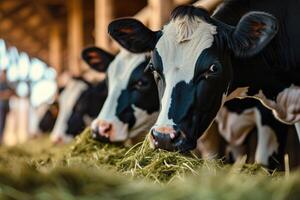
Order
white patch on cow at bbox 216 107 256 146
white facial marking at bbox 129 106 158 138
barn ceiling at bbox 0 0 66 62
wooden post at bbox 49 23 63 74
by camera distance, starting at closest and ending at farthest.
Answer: white facial marking at bbox 129 106 158 138, white patch on cow at bbox 216 107 256 146, barn ceiling at bbox 0 0 66 62, wooden post at bbox 49 23 63 74

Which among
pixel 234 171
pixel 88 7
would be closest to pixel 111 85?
pixel 234 171

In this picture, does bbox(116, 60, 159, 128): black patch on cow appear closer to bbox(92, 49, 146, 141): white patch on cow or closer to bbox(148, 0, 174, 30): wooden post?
bbox(92, 49, 146, 141): white patch on cow

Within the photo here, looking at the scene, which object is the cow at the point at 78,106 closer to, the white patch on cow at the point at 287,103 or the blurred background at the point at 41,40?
the blurred background at the point at 41,40

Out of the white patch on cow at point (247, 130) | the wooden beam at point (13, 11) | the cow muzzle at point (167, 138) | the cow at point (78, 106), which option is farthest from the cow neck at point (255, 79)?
the wooden beam at point (13, 11)

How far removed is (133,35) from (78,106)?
2998mm

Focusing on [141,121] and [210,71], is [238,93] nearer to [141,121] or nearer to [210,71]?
[210,71]

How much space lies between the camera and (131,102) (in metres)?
3.68

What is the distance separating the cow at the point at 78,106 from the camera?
17.9 ft

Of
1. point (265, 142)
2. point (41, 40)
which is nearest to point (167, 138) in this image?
point (265, 142)

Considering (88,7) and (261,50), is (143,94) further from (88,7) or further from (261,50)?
(88,7)

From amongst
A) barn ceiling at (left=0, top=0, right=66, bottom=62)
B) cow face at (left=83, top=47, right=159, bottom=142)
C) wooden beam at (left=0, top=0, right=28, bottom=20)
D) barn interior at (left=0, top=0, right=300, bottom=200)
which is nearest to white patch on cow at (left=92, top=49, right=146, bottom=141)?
cow face at (left=83, top=47, right=159, bottom=142)

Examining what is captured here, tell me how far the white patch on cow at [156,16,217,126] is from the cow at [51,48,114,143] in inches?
100

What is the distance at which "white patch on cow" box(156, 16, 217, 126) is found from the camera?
242cm

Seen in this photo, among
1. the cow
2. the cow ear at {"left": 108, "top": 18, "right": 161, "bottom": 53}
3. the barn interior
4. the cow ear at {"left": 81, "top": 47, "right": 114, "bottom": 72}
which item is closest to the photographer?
the barn interior
